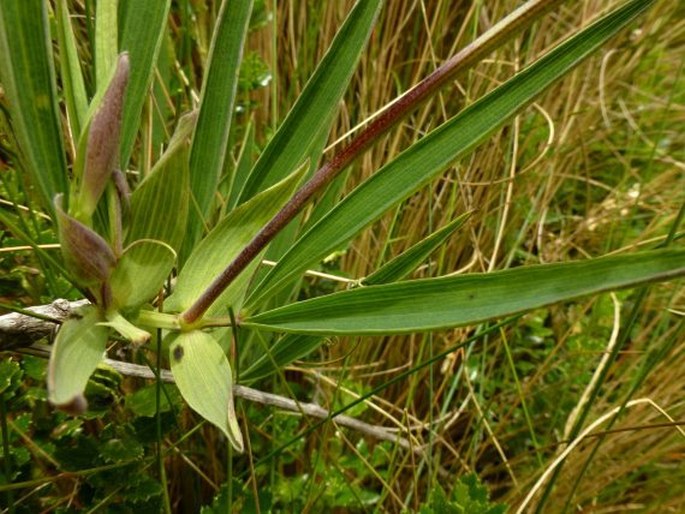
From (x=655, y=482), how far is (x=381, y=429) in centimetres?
42

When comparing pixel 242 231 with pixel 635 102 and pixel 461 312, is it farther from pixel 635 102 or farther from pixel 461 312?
pixel 635 102

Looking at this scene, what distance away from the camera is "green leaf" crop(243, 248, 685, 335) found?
44 centimetres

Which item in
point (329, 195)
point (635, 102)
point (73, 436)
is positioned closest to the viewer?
point (73, 436)

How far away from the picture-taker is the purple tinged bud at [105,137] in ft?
1.65

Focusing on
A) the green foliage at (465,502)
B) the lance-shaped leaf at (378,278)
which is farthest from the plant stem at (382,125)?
the green foliage at (465,502)

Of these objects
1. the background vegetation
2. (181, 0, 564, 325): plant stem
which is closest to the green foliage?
the background vegetation

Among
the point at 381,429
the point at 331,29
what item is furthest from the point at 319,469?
the point at 331,29

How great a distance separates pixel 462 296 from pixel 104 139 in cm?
28

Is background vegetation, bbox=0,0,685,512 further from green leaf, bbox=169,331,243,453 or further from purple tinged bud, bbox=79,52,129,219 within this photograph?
purple tinged bud, bbox=79,52,129,219

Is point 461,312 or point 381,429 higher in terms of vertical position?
point 461,312

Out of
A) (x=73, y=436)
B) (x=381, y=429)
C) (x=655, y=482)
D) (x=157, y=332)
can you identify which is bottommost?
(x=655, y=482)

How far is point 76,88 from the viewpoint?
599 millimetres

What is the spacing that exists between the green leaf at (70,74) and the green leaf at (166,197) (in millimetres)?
83

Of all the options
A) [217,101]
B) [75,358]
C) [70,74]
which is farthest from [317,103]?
[75,358]
